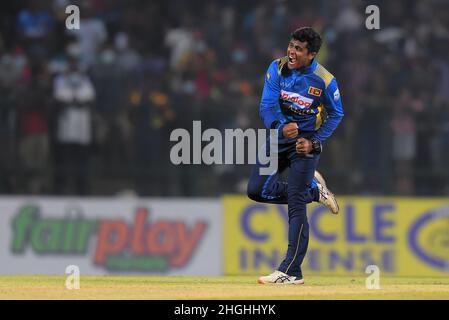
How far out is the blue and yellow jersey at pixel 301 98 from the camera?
10.1 m

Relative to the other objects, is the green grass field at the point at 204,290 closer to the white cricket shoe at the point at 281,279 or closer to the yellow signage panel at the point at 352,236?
the white cricket shoe at the point at 281,279

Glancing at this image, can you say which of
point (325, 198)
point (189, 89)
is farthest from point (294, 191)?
point (189, 89)

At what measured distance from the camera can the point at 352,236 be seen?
1658 cm

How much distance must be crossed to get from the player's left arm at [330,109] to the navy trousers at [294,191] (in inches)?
8.3

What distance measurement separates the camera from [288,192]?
10.3 meters

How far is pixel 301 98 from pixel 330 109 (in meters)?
0.32

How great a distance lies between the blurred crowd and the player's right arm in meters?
6.48

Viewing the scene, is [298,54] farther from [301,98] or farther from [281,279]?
[281,279]

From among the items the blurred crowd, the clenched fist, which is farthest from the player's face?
the blurred crowd

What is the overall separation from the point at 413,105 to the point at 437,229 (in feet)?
7.28

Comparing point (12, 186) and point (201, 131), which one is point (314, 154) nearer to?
point (201, 131)

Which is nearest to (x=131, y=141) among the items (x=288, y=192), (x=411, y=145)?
(x=411, y=145)

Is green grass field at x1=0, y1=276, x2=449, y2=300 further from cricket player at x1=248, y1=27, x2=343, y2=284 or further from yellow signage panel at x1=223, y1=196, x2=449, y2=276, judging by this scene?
yellow signage panel at x1=223, y1=196, x2=449, y2=276

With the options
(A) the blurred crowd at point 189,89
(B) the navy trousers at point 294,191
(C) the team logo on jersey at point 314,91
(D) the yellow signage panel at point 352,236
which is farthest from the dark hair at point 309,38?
(A) the blurred crowd at point 189,89
